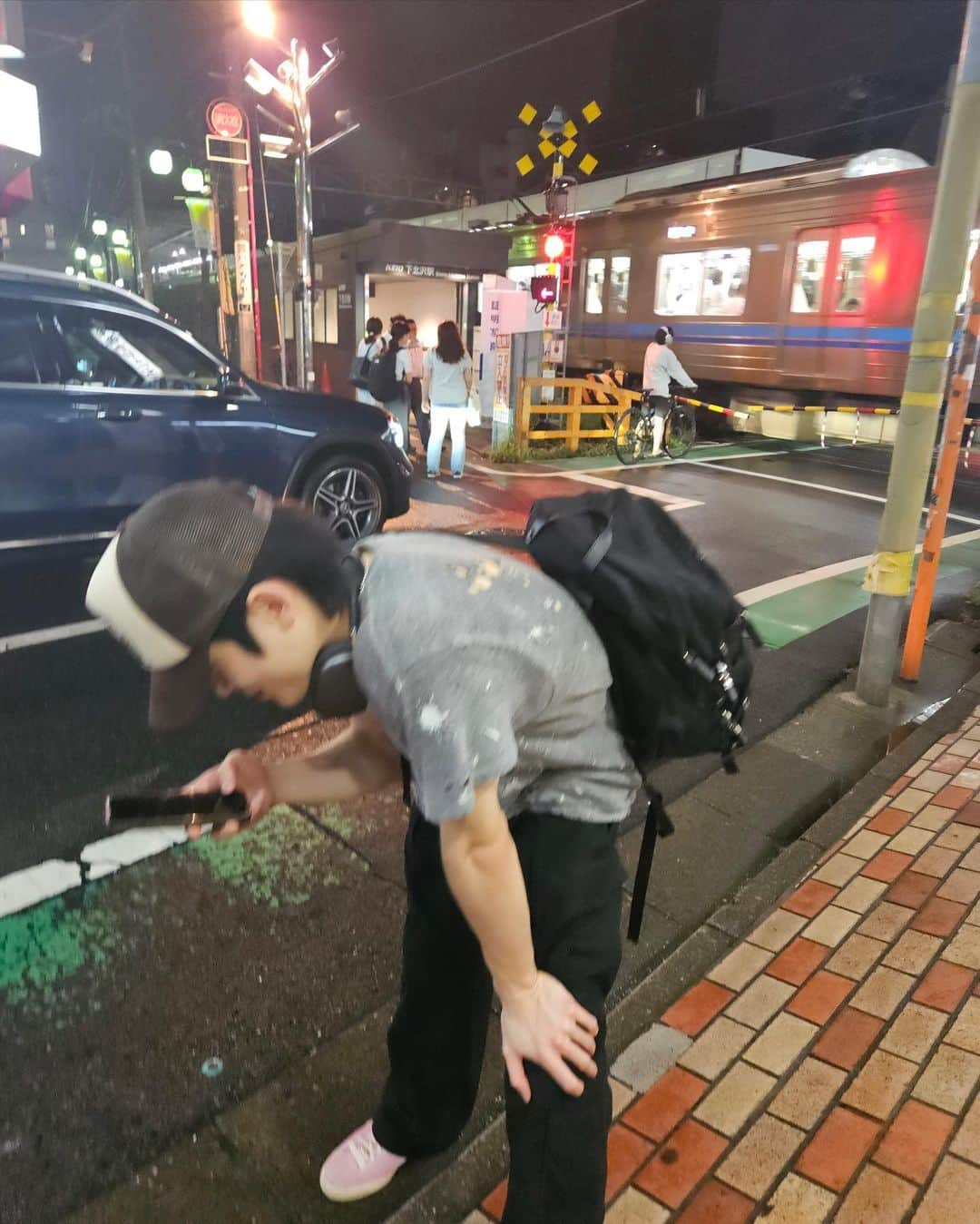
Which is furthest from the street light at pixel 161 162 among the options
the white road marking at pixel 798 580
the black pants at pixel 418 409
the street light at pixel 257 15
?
the white road marking at pixel 798 580

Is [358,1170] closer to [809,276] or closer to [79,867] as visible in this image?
[79,867]

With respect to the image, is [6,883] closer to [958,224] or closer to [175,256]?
[958,224]

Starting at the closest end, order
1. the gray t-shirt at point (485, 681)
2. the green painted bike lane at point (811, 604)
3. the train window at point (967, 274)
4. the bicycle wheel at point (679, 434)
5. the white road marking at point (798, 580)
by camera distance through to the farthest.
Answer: the gray t-shirt at point (485, 681)
the train window at point (967, 274)
the green painted bike lane at point (811, 604)
the white road marking at point (798, 580)
the bicycle wheel at point (679, 434)

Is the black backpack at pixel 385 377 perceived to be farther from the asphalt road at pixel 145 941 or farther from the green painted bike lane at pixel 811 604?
the asphalt road at pixel 145 941

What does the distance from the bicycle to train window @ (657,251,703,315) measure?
239 cm

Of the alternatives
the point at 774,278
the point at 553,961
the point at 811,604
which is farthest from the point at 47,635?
the point at 774,278

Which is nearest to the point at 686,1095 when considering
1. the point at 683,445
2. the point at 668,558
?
the point at 668,558

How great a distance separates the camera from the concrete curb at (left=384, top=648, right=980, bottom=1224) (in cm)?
180

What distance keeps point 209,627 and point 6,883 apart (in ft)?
6.85

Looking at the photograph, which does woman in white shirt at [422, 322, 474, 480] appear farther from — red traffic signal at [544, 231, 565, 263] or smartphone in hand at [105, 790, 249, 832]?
smartphone in hand at [105, 790, 249, 832]

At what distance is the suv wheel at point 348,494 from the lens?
6133 mm

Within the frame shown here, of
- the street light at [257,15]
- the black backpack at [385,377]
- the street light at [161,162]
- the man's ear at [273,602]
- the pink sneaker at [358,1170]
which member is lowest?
the pink sneaker at [358,1170]

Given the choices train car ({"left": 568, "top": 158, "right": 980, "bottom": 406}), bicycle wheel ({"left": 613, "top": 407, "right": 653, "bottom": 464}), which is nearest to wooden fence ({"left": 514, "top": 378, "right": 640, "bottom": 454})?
bicycle wheel ({"left": 613, "top": 407, "right": 653, "bottom": 464})

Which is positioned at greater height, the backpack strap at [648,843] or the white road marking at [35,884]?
the backpack strap at [648,843]
